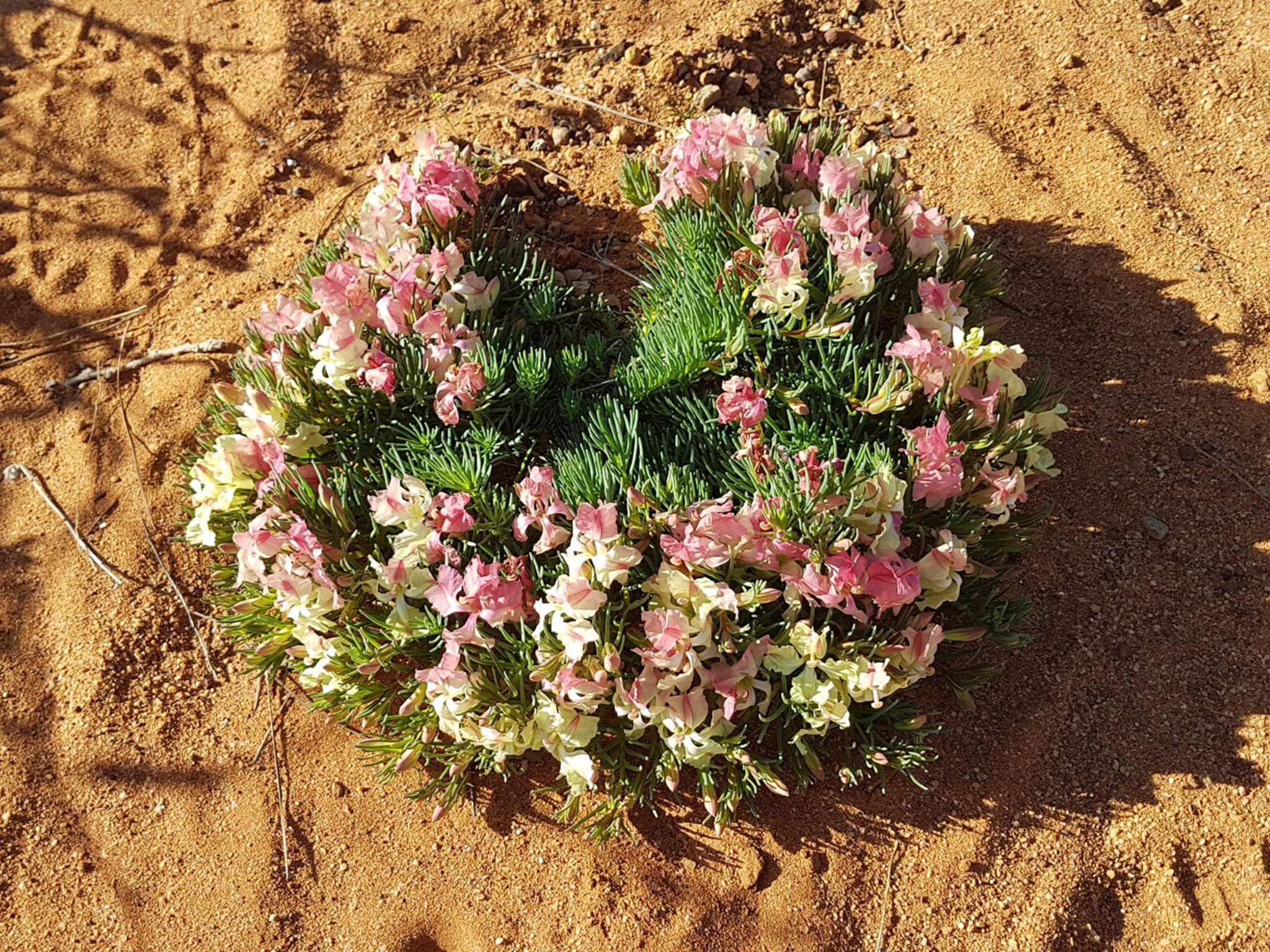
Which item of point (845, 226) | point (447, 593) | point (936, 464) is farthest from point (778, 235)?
point (447, 593)

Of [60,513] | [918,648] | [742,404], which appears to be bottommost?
[60,513]

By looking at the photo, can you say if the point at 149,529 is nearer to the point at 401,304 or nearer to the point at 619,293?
the point at 401,304

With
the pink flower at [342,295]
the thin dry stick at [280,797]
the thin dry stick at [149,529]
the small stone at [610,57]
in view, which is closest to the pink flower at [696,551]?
the pink flower at [342,295]

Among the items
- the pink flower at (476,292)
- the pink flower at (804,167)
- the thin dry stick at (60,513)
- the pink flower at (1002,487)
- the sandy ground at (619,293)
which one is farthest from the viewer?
the thin dry stick at (60,513)

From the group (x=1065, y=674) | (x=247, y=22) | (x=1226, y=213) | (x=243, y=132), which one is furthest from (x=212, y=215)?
(x=1226, y=213)

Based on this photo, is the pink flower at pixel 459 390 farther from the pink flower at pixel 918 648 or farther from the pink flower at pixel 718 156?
the pink flower at pixel 918 648

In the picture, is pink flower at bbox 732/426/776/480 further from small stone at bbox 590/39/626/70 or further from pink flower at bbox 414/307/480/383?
small stone at bbox 590/39/626/70

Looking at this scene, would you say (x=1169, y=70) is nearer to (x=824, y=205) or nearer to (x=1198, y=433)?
(x=1198, y=433)
